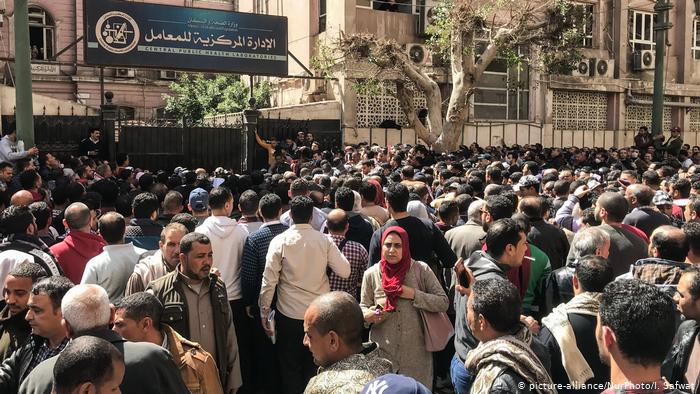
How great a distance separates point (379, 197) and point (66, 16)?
2569cm

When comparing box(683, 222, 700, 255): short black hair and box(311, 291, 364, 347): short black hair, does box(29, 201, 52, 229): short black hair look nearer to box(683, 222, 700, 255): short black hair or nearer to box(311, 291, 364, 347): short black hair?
box(311, 291, 364, 347): short black hair

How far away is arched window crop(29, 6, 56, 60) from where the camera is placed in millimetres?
27938

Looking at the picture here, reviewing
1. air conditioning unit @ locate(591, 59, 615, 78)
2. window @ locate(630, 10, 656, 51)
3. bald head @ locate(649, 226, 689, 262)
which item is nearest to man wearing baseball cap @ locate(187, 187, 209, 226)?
bald head @ locate(649, 226, 689, 262)

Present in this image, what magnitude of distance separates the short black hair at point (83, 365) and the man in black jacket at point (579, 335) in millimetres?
2151

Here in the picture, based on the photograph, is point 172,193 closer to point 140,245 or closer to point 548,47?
point 140,245

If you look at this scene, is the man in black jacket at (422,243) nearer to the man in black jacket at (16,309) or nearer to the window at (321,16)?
the man in black jacket at (16,309)

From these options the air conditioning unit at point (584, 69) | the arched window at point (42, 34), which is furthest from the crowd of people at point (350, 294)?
the arched window at point (42, 34)

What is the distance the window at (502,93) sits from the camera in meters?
22.4

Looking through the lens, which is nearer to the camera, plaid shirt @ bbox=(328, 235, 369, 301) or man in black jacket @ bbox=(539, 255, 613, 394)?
man in black jacket @ bbox=(539, 255, 613, 394)

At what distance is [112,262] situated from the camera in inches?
183

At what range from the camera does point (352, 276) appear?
18.1 ft

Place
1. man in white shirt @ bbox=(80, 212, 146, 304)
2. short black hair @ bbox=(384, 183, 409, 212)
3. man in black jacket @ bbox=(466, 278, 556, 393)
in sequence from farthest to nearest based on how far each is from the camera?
short black hair @ bbox=(384, 183, 409, 212) < man in white shirt @ bbox=(80, 212, 146, 304) < man in black jacket @ bbox=(466, 278, 556, 393)

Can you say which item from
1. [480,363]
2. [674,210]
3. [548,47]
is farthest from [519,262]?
[548,47]

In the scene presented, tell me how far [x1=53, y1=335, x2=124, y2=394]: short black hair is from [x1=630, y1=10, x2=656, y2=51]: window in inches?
1032
